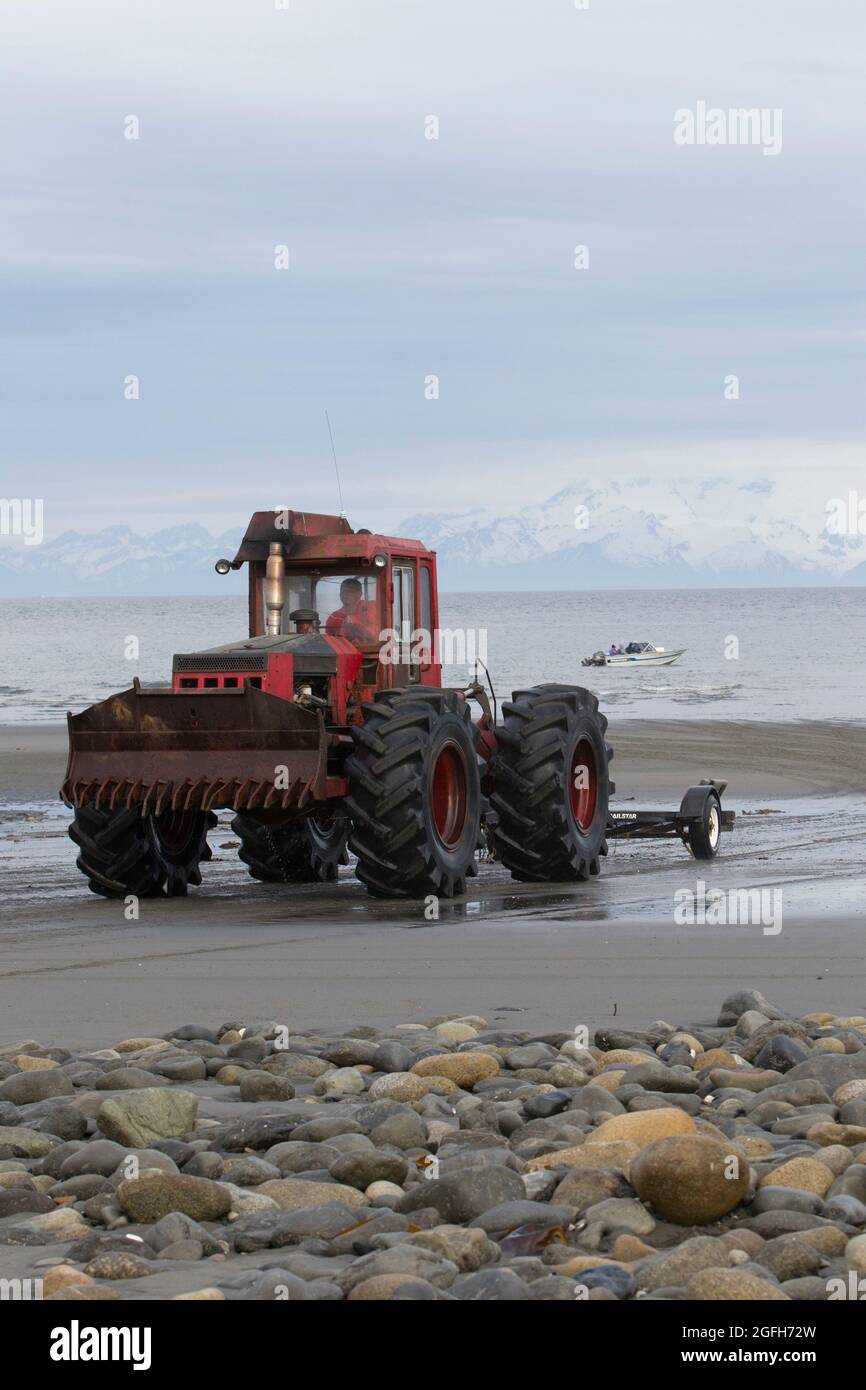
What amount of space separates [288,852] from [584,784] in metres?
2.50

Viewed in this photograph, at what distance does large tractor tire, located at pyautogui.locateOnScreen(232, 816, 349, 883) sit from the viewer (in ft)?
51.2

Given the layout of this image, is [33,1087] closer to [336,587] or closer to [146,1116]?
[146,1116]

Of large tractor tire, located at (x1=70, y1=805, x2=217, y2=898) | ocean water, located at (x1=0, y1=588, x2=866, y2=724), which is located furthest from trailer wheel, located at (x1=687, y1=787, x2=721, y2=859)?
large tractor tire, located at (x1=70, y1=805, x2=217, y2=898)

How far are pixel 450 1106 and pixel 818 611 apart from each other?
527ft

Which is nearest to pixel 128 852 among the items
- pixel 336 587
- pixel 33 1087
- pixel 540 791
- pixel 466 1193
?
pixel 336 587

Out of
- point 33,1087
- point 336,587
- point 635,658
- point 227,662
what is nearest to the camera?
point 33,1087

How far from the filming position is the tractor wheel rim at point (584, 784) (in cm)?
1542

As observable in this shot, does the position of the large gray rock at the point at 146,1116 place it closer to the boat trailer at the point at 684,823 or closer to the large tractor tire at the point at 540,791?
the large tractor tire at the point at 540,791

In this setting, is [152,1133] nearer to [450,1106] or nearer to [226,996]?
[450,1106]

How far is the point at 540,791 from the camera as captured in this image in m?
14.3

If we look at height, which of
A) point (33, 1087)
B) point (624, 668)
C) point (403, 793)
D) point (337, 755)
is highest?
point (624, 668)

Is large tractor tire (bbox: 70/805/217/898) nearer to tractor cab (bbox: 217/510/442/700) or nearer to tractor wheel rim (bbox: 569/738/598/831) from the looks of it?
tractor cab (bbox: 217/510/442/700)

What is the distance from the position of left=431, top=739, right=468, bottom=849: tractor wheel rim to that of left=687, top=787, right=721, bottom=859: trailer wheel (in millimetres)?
2824
